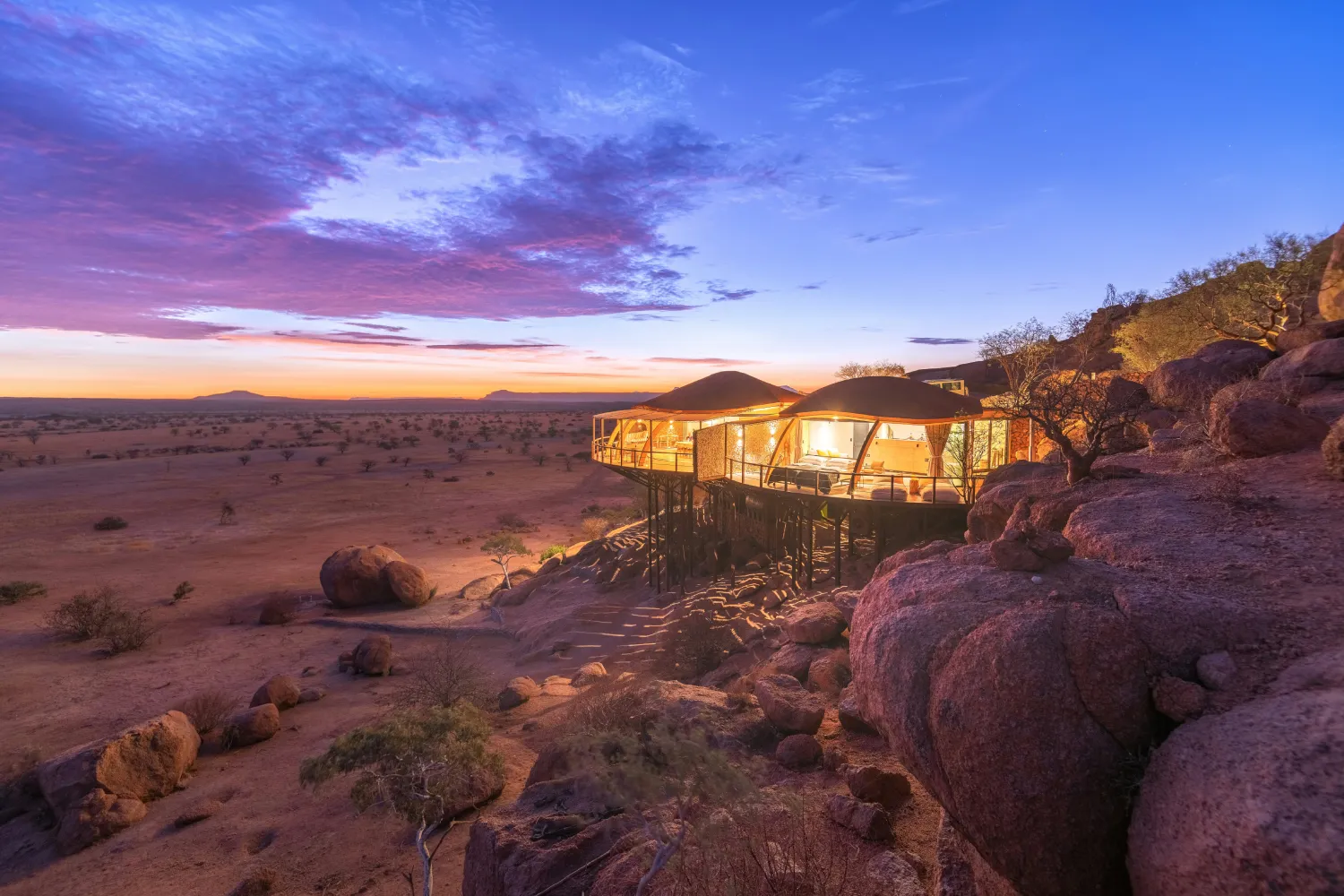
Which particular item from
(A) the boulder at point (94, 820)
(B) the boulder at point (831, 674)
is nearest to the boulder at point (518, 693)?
(A) the boulder at point (94, 820)

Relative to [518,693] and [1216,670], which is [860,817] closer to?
[1216,670]

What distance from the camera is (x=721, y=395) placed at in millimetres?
19812

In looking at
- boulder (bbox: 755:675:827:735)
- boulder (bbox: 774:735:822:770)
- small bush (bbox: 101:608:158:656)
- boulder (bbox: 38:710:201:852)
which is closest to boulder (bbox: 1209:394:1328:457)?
boulder (bbox: 755:675:827:735)

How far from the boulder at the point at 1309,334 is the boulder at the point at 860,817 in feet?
41.0

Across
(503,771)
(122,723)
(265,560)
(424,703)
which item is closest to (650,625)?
A: (424,703)

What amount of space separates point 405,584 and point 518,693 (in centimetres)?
962

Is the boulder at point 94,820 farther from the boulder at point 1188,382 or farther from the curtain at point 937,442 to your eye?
the boulder at point 1188,382

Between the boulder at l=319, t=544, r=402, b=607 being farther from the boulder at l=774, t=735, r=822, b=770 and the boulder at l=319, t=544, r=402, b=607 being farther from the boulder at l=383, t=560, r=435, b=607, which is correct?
the boulder at l=774, t=735, r=822, b=770

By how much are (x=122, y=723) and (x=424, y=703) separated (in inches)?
251

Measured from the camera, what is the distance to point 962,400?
15.3 meters

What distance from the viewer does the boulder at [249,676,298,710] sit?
1208cm

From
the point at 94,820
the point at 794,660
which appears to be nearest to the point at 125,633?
the point at 94,820

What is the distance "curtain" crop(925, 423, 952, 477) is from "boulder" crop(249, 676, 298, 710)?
15.3m

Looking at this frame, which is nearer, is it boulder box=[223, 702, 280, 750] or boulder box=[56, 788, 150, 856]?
boulder box=[56, 788, 150, 856]
